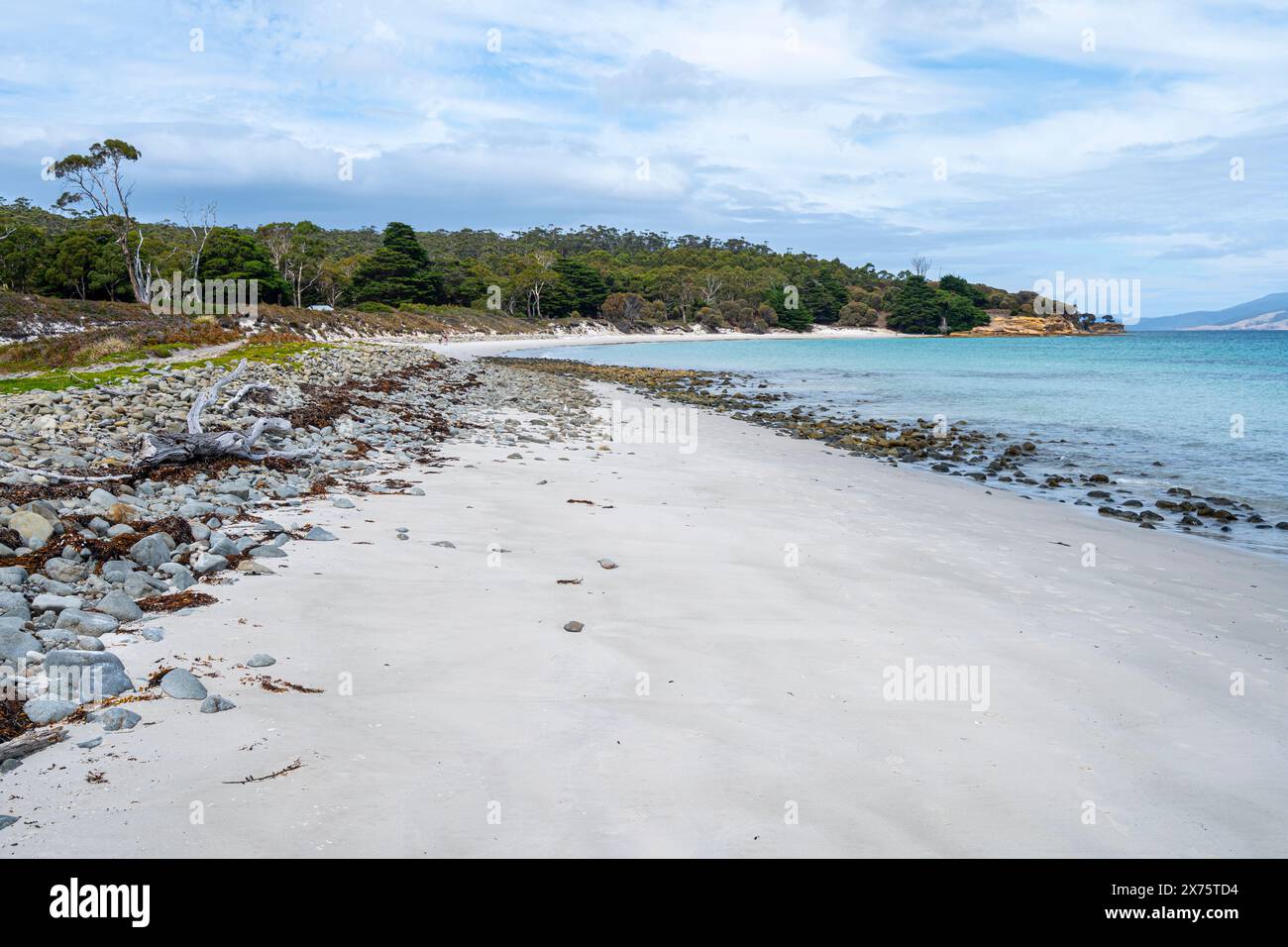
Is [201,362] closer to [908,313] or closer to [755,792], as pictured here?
[755,792]

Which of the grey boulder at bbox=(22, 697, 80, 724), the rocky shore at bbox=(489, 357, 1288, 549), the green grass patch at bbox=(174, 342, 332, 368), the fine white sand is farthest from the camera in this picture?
the green grass patch at bbox=(174, 342, 332, 368)

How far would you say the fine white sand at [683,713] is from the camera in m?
3.17

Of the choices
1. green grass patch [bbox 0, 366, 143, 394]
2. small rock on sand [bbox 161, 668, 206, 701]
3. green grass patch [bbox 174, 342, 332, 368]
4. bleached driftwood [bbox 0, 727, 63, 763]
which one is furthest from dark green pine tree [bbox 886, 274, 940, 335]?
bleached driftwood [bbox 0, 727, 63, 763]

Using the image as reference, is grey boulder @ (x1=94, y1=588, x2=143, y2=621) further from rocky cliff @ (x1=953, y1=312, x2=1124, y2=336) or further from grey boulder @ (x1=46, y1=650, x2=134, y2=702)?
rocky cliff @ (x1=953, y1=312, x2=1124, y2=336)

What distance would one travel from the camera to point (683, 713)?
4.31m

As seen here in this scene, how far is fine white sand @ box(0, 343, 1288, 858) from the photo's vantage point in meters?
3.17

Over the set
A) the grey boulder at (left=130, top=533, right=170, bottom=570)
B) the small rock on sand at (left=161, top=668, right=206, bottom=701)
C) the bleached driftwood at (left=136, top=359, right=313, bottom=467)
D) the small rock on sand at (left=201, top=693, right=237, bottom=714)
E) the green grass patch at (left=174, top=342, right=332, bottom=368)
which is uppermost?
the green grass patch at (left=174, top=342, right=332, bottom=368)

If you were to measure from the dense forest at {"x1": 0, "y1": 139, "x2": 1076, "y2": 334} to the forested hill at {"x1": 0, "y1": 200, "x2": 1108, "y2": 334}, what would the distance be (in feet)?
0.53

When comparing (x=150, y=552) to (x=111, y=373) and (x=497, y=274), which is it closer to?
(x=111, y=373)

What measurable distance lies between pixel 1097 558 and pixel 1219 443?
563 inches

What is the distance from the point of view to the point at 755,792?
354cm

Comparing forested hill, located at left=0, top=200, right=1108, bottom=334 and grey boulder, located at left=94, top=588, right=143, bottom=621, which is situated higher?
forested hill, located at left=0, top=200, right=1108, bottom=334

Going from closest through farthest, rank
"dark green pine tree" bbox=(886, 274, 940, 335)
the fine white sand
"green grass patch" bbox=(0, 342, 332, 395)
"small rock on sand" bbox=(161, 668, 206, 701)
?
1. the fine white sand
2. "small rock on sand" bbox=(161, 668, 206, 701)
3. "green grass patch" bbox=(0, 342, 332, 395)
4. "dark green pine tree" bbox=(886, 274, 940, 335)

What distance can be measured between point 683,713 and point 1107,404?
30.8m
